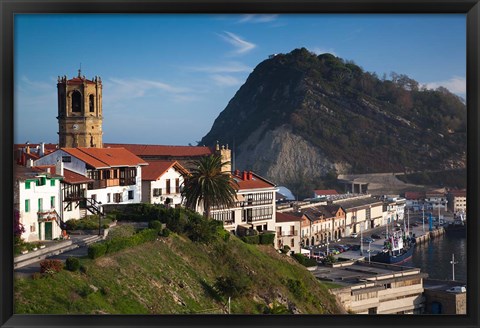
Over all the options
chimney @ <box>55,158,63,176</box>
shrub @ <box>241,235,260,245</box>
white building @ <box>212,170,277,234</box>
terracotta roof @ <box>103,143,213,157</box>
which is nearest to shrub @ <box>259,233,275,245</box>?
shrub @ <box>241,235,260,245</box>

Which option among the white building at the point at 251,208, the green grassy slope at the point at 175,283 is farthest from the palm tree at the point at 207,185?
the white building at the point at 251,208

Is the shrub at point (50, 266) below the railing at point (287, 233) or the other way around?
the other way around

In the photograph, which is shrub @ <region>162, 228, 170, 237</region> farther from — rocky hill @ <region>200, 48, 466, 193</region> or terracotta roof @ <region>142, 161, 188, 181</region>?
rocky hill @ <region>200, 48, 466, 193</region>

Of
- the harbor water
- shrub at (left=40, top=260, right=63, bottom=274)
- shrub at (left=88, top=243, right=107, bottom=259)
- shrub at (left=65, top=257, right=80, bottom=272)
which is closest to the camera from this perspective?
shrub at (left=40, top=260, right=63, bottom=274)

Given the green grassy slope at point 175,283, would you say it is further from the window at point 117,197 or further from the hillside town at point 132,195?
the window at point 117,197

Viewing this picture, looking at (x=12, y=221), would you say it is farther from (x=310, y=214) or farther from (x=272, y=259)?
(x=310, y=214)

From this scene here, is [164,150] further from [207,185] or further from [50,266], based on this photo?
[50,266]
